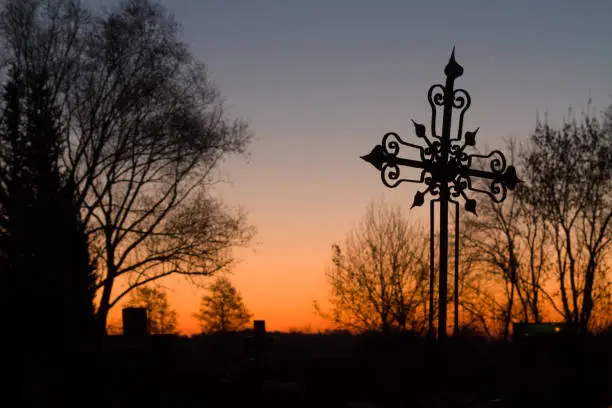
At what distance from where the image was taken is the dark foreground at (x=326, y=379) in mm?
15930

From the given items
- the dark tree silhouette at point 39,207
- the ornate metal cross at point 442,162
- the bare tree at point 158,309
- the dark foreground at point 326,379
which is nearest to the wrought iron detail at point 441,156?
the ornate metal cross at point 442,162

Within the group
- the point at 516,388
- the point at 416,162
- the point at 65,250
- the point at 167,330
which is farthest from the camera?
the point at 167,330

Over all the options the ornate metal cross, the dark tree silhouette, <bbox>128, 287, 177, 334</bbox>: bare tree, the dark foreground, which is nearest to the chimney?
the dark foreground

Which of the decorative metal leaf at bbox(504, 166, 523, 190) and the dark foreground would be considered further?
the dark foreground

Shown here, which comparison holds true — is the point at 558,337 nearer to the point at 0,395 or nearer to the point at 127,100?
the point at 0,395

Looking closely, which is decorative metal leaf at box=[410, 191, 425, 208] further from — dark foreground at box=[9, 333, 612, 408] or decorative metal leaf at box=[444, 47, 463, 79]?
dark foreground at box=[9, 333, 612, 408]

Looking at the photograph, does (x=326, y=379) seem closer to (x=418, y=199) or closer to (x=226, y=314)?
(x=418, y=199)

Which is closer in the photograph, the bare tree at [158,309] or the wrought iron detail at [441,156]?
the wrought iron detail at [441,156]

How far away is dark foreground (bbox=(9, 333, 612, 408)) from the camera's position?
1593cm

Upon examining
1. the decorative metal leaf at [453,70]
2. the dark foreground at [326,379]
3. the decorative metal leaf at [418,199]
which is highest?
the decorative metal leaf at [453,70]

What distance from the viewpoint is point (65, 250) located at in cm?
2362

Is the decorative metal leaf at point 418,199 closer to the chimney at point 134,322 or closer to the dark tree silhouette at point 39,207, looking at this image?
the chimney at point 134,322

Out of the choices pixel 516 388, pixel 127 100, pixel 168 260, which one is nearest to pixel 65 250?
pixel 168 260

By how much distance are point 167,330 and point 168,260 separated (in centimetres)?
3705
